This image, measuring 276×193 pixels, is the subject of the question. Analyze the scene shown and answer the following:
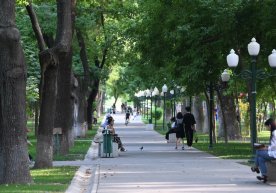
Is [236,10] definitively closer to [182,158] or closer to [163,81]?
[182,158]

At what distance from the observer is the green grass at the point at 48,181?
1377cm

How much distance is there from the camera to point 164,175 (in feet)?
59.6

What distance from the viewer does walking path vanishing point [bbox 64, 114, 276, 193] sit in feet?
48.9

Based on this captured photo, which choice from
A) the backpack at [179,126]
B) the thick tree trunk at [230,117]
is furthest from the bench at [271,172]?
the thick tree trunk at [230,117]

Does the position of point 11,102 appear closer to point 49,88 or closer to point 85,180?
point 85,180

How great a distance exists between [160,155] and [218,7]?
19.1ft

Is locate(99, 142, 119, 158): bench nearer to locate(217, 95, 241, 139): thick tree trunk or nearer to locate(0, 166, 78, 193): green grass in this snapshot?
locate(0, 166, 78, 193): green grass

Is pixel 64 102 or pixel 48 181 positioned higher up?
pixel 64 102

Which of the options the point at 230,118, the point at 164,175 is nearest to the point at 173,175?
the point at 164,175

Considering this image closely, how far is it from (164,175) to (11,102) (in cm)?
502

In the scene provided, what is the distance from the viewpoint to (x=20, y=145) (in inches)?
586

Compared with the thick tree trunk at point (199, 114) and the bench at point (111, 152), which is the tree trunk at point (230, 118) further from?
the bench at point (111, 152)

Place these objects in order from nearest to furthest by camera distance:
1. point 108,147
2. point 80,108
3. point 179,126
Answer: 1. point 108,147
2. point 179,126
3. point 80,108

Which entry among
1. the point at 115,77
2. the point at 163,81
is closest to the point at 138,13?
the point at 163,81
